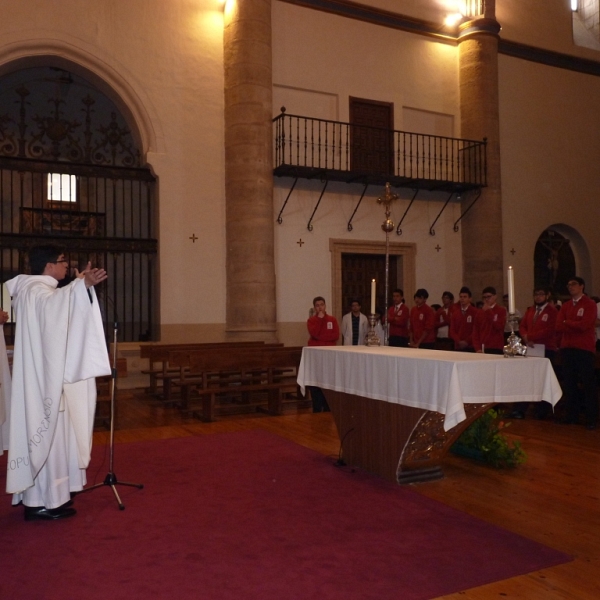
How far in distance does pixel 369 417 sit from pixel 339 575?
2021 millimetres

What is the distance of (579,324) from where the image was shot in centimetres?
695

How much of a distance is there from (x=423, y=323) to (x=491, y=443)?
15.2ft

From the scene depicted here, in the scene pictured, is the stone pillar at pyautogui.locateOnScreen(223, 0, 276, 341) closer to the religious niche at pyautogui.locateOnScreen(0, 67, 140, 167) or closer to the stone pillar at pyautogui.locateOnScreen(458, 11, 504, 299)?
→ the religious niche at pyautogui.locateOnScreen(0, 67, 140, 167)

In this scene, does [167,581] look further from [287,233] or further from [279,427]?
[287,233]

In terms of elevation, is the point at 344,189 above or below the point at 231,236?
above

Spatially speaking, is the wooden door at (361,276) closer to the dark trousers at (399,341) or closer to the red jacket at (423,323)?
the dark trousers at (399,341)

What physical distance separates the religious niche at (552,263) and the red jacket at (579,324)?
7.41m

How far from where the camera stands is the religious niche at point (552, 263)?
566 inches

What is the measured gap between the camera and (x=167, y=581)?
296 cm

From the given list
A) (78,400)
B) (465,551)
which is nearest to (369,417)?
(465,551)

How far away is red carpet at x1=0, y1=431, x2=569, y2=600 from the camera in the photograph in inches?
115

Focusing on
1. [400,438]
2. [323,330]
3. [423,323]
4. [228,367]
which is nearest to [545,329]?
[423,323]

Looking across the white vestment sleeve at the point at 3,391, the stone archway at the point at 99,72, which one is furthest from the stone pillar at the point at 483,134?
the white vestment sleeve at the point at 3,391

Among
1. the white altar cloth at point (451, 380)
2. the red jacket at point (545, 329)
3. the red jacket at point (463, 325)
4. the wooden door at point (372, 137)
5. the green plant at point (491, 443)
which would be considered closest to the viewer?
the white altar cloth at point (451, 380)
